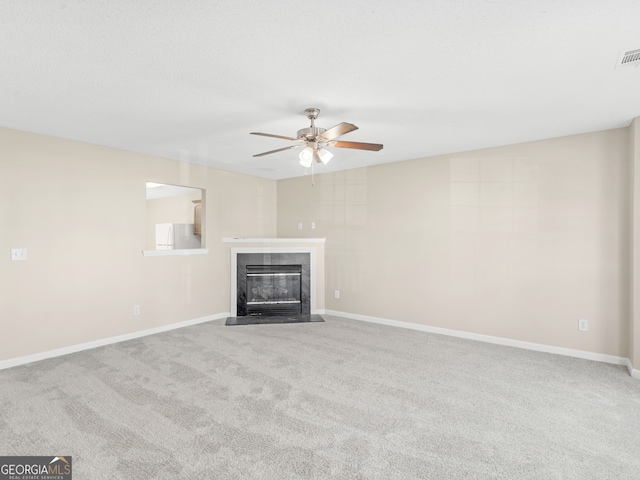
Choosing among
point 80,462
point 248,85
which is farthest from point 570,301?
point 80,462

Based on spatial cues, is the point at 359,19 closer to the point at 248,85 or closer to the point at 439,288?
the point at 248,85

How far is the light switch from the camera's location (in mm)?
3320

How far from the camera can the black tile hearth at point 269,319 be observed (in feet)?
16.3

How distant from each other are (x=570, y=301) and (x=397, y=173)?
8.43 feet

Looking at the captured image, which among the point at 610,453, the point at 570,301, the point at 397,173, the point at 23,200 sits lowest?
A: the point at 610,453

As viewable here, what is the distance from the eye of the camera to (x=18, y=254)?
335cm

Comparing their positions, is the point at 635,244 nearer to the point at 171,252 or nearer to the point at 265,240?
the point at 265,240

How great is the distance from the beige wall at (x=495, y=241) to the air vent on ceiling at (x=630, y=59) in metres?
1.63

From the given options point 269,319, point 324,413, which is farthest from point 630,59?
point 269,319

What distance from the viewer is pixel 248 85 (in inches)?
93.2

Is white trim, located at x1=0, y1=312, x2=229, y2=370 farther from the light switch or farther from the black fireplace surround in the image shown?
the light switch

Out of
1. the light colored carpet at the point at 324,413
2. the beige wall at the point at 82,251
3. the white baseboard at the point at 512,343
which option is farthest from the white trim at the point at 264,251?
the light colored carpet at the point at 324,413

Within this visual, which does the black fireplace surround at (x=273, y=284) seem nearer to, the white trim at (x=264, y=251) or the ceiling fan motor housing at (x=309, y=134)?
the white trim at (x=264, y=251)

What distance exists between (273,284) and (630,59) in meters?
4.73
